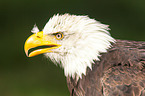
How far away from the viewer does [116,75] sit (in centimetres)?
154

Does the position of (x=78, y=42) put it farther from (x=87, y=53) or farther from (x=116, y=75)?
(x=116, y=75)

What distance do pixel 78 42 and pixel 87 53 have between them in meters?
0.11

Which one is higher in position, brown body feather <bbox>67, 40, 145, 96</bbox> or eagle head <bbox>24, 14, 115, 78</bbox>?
eagle head <bbox>24, 14, 115, 78</bbox>

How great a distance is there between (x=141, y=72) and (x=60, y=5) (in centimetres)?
287

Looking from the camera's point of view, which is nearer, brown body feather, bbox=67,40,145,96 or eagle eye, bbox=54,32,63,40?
brown body feather, bbox=67,40,145,96

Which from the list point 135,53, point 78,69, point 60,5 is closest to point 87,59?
point 78,69

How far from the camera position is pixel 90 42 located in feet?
5.54

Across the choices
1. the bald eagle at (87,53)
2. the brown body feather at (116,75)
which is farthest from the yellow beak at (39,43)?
the brown body feather at (116,75)

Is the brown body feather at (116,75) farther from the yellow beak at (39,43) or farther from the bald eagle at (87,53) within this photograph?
the yellow beak at (39,43)

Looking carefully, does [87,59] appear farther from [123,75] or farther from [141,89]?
[141,89]

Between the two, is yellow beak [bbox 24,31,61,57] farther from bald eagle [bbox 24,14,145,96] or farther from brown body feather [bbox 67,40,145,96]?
brown body feather [bbox 67,40,145,96]

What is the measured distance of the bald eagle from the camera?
1.60 m

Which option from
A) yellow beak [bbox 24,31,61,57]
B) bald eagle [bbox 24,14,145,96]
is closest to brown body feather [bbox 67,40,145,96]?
bald eagle [bbox 24,14,145,96]

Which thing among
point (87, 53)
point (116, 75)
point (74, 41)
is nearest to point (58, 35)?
point (74, 41)
